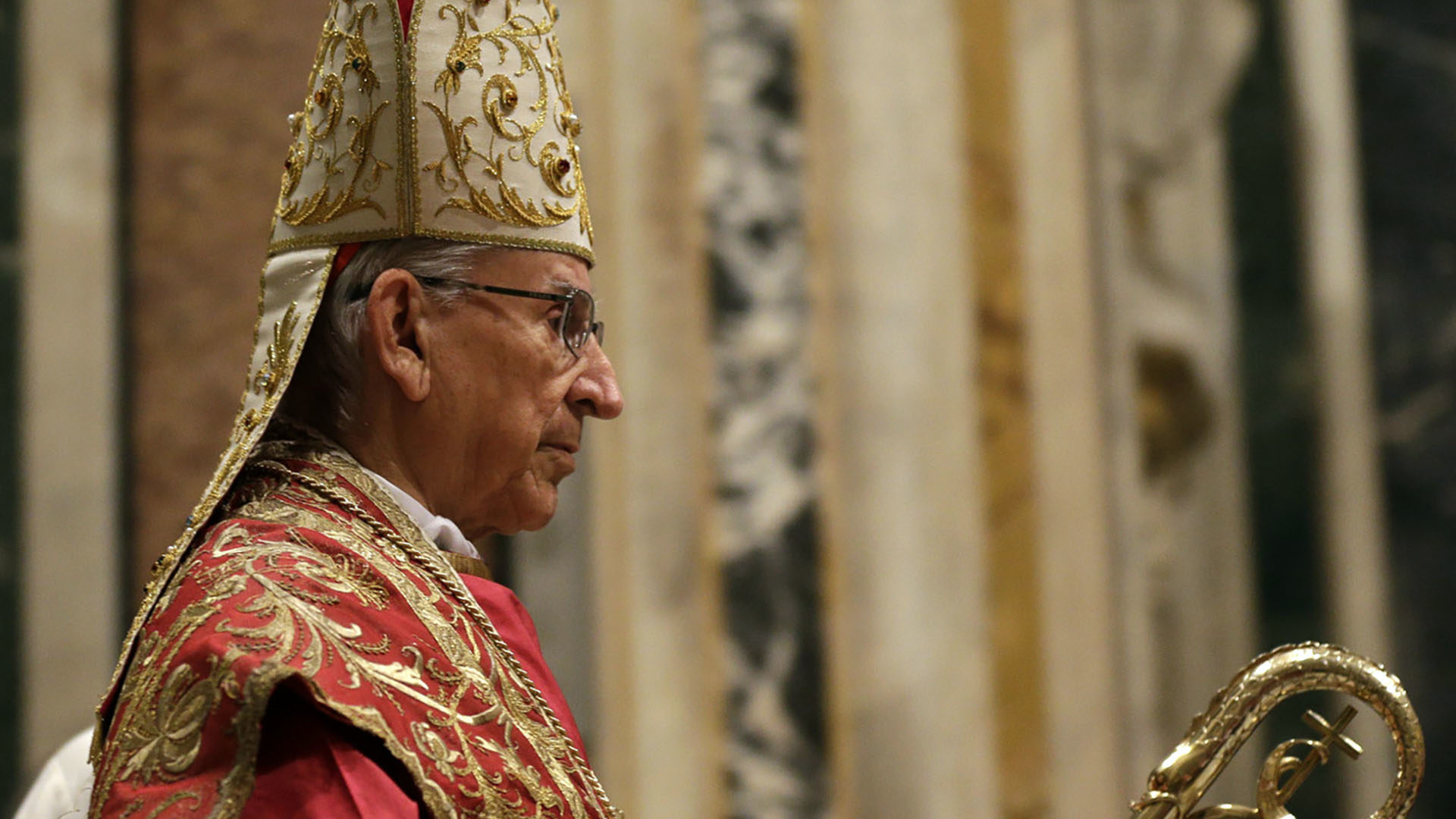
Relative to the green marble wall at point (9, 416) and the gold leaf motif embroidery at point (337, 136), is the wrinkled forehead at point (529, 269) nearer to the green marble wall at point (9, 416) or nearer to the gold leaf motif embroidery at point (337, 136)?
the gold leaf motif embroidery at point (337, 136)

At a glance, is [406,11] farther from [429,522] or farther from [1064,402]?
[1064,402]

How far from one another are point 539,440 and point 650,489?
1.77m

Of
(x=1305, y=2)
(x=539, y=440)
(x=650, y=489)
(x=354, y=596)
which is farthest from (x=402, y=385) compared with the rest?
(x=1305, y=2)

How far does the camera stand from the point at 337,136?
1.97 meters

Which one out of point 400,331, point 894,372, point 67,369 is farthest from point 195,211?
point 400,331

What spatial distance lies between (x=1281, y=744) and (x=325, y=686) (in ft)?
3.39

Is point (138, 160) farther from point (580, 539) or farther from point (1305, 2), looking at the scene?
point (1305, 2)

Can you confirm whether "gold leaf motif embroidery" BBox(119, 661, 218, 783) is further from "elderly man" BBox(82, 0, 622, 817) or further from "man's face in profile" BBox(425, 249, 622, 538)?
"man's face in profile" BBox(425, 249, 622, 538)

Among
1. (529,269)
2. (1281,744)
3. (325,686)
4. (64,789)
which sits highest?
(529,269)

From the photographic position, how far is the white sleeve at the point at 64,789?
2.34 meters

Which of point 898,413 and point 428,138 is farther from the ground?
point 428,138

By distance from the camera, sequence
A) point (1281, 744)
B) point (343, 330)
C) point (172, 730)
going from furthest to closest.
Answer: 1. point (343, 330)
2. point (1281, 744)
3. point (172, 730)

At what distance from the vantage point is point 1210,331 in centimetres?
387

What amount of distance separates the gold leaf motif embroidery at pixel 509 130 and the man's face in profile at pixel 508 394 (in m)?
0.06
